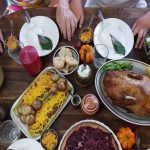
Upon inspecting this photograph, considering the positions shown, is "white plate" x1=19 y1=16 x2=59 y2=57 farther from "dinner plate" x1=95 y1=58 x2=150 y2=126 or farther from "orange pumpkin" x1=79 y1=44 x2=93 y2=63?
"dinner plate" x1=95 y1=58 x2=150 y2=126

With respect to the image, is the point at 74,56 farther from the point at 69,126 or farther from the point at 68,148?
the point at 68,148

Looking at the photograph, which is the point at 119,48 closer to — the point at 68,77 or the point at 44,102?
the point at 68,77

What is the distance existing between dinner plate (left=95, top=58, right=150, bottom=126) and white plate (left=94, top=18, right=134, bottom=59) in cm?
9

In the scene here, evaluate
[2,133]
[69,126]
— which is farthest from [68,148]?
[2,133]

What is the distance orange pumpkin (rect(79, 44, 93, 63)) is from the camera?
1.34 metres

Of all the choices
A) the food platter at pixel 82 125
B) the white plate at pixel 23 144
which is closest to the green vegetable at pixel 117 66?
the food platter at pixel 82 125

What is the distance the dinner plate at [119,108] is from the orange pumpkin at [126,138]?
47 millimetres

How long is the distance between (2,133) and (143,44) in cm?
77

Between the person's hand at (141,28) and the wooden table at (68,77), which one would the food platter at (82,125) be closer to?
the wooden table at (68,77)

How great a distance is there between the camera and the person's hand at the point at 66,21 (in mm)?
1417

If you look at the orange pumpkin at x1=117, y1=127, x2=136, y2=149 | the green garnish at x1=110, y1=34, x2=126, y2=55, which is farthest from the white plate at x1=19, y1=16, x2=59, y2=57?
the orange pumpkin at x1=117, y1=127, x2=136, y2=149

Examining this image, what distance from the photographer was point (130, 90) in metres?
1.17

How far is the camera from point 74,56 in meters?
1.36

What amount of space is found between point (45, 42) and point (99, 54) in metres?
0.28
